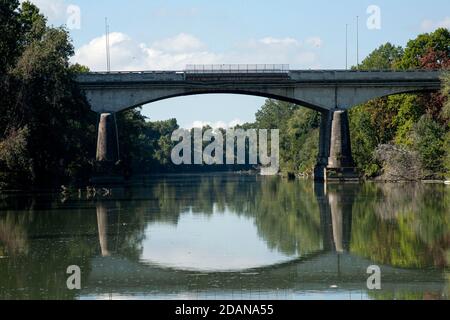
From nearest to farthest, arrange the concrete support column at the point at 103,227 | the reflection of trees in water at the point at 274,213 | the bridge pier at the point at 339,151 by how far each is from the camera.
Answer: the concrete support column at the point at 103,227 < the reflection of trees in water at the point at 274,213 < the bridge pier at the point at 339,151

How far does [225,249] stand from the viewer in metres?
27.0

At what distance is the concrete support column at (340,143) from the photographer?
76.2 m

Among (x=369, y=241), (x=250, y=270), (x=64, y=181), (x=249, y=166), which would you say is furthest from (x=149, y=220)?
(x=249, y=166)

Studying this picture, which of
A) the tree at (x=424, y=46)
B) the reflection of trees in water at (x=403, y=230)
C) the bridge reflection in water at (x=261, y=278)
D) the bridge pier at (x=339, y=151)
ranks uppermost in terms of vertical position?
the tree at (x=424, y=46)

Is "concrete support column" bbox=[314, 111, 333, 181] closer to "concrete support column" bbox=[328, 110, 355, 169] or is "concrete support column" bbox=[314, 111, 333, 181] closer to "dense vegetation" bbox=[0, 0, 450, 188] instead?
"concrete support column" bbox=[328, 110, 355, 169]

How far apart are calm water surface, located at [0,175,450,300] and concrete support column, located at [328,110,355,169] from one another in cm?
2951

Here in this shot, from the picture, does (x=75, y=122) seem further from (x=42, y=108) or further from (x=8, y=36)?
(x=8, y=36)

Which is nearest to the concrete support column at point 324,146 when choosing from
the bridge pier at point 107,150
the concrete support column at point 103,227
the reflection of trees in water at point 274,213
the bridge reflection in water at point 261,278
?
the bridge pier at point 107,150

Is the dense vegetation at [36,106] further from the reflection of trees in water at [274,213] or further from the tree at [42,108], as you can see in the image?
the reflection of trees in water at [274,213]

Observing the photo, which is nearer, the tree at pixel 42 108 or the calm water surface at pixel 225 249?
the calm water surface at pixel 225 249

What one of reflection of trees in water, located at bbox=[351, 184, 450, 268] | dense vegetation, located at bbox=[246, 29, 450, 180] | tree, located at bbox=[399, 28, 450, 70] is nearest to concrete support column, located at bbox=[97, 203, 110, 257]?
reflection of trees in water, located at bbox=[351, 184, 450, 268]

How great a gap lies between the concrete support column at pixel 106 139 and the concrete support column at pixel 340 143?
56.4 ft

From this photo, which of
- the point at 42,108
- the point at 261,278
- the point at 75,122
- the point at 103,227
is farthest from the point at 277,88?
the point at 261,278
